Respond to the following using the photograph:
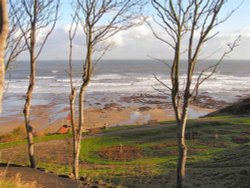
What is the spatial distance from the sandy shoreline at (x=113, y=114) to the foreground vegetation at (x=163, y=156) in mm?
8689

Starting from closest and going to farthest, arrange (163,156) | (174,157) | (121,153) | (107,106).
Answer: (174,157) < (163,156) < (121,153) < (107,106)

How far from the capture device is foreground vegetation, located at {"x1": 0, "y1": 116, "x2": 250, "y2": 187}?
14.2m

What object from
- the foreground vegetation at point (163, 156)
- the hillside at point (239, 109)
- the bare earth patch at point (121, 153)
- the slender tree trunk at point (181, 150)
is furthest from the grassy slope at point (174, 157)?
the hillside at point (239, 109)

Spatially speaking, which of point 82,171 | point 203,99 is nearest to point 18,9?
point 82,171

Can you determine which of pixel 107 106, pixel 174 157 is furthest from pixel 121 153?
pixel 107 106

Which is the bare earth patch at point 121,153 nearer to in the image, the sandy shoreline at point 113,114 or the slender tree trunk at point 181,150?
the slender tree trunk at point 181,150

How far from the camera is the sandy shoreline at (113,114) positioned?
36156 mm

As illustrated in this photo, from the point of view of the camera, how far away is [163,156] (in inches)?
787

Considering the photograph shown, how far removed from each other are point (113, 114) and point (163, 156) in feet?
73.7

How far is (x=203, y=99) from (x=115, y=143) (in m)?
32.2

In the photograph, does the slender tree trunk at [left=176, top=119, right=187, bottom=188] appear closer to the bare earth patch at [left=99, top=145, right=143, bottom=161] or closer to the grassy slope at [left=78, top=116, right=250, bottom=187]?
the grassy slope at [left=78, top=116, right=250, bottom=187]

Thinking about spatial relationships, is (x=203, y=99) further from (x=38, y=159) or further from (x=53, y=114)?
(x=38, y=159)

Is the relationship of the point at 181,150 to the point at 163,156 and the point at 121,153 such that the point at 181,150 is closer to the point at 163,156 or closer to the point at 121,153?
the point at 163,156

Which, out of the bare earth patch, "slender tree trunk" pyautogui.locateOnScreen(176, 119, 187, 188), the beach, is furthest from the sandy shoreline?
"slender tree trunk" pyautogui.locateOnScreen(176, 119, 187, 188)
